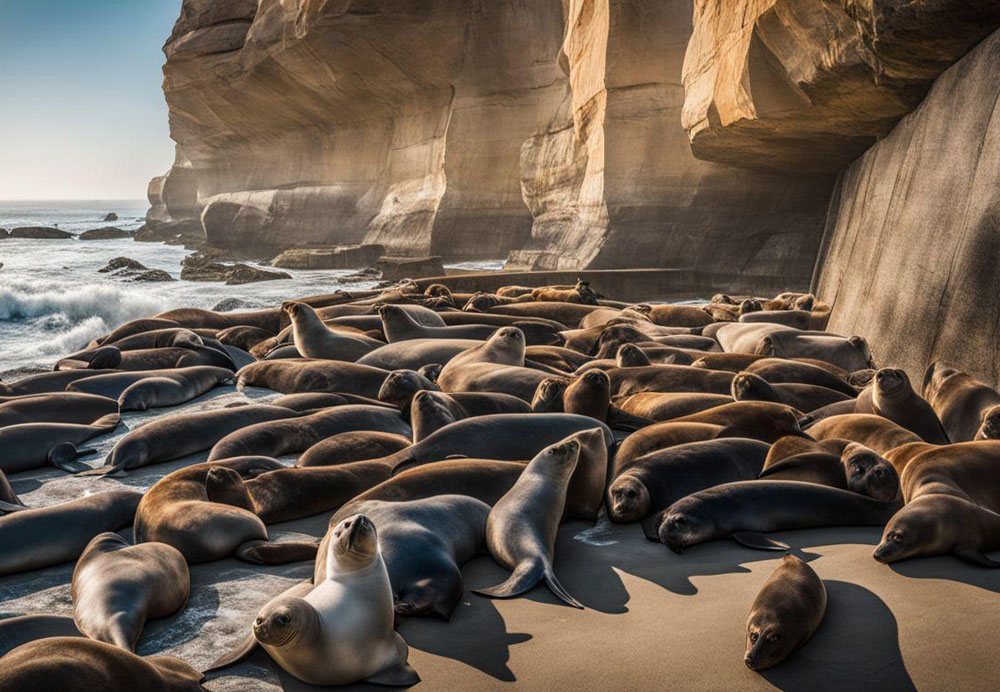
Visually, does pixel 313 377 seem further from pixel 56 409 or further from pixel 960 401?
pixel 960 401

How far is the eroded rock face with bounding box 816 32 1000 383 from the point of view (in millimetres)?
5414

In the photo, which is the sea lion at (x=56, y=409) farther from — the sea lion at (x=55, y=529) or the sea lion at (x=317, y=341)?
the sea lion at (x=55, y=529)

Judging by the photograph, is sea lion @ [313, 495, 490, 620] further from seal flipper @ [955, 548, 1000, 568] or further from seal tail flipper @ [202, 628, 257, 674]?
seal flipper @ [955, 548, 1000, 568]

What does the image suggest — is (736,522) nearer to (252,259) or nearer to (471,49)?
(471,49)

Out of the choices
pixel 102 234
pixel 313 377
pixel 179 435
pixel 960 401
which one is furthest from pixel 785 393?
pixel 102 234

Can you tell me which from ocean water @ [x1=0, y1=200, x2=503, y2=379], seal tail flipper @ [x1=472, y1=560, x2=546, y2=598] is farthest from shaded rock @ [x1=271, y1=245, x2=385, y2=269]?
seal tail flipper @ [x1=472, y1=560, x2=546, y2=598]

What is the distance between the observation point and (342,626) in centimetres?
231

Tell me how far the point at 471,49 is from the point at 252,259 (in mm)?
13871

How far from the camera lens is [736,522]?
3.36 metres

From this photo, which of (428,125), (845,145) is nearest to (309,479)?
(845,145)

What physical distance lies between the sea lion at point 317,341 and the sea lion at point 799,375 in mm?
3317

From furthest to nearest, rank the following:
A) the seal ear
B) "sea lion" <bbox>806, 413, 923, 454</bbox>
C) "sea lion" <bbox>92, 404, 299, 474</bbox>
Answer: "sea lion" <bbox>92, 404, 299, 474</bbox> → "sea lion" <bbox>806, 413, 923, 454</bbox> → the seal ear

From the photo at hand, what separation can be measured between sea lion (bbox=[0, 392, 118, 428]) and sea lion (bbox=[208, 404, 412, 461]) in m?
1.32

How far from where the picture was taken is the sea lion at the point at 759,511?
3305mm
